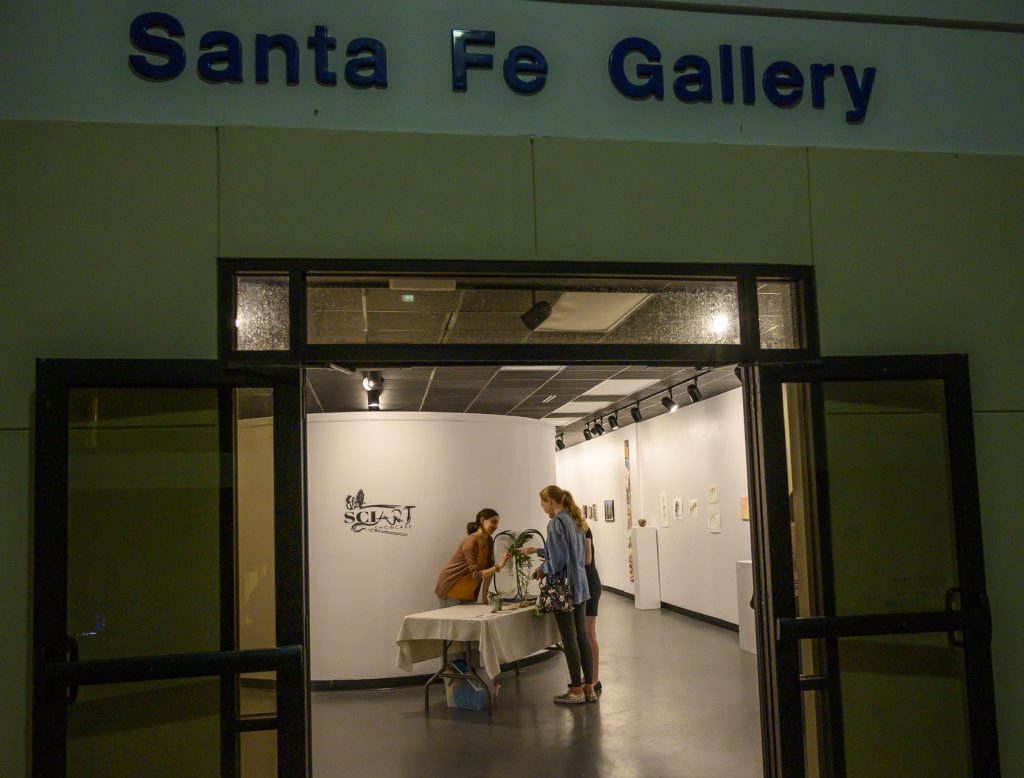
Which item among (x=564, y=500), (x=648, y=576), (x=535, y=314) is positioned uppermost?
(x=535, y=314)

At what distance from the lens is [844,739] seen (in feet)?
12.4

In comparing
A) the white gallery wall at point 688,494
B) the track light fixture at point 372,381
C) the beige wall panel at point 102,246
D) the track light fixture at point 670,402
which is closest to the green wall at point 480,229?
the beige wall panel at point 102,246

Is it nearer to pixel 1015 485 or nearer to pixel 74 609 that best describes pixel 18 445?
pixel 74 609

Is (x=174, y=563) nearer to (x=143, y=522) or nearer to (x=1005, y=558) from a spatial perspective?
(x=143, y=522)

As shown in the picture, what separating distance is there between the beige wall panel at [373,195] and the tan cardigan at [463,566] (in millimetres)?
5897

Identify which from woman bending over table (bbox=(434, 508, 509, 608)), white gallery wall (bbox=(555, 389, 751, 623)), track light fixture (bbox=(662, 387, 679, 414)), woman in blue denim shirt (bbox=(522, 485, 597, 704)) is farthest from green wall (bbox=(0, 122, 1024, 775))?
track light fixture (bbox=(662, 387, 679, 414))

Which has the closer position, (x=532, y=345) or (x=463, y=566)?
(x=532, y=345)

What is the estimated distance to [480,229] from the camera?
3.72 m

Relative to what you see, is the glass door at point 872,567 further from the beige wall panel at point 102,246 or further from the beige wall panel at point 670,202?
the beige wall panel at point 102,246

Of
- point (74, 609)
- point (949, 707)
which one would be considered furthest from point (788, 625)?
point (74, 609)

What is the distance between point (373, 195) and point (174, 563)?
158 centimetres

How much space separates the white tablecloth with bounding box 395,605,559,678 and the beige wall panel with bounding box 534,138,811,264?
4.74 meters

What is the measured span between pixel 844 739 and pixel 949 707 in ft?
1.56

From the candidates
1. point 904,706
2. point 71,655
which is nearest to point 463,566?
point 904,706
